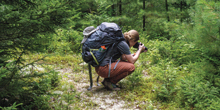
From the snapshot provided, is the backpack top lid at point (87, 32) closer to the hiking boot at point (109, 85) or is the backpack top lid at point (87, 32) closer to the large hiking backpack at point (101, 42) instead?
the large hiking backpack at point (101, 42)

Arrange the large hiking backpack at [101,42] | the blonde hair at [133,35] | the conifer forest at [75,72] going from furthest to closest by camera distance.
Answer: the blonde hair at [133,35] < the large hiking backpack at [101,42] < the conifer forest at [75,72]

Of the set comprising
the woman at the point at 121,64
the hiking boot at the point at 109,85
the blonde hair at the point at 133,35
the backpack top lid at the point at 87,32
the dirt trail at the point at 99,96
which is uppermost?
the backpack top lid at the point at 87,32

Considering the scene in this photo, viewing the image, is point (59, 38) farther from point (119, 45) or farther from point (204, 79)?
point (204, 79)

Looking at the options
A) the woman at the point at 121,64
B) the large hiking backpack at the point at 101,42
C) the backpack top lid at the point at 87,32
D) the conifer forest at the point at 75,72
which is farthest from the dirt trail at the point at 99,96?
the backpack top lid at the point at 87,32

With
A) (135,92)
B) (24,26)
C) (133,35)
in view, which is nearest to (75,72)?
(135,92)

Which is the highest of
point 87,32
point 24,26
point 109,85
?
point 24,26

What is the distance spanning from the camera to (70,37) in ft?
29.1

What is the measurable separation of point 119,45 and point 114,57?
448 millimetres

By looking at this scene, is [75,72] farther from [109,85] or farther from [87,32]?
[87,32]

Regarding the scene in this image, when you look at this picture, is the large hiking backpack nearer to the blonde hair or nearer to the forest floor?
the blonde hair

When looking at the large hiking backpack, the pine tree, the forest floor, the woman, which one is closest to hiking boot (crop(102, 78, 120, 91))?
the woman

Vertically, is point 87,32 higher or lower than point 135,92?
higher

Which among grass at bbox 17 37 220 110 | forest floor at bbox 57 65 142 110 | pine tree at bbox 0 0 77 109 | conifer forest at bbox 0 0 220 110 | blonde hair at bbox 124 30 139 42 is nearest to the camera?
pine tree at bbox 0 0 77 109

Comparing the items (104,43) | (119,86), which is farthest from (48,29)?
(119,86)
